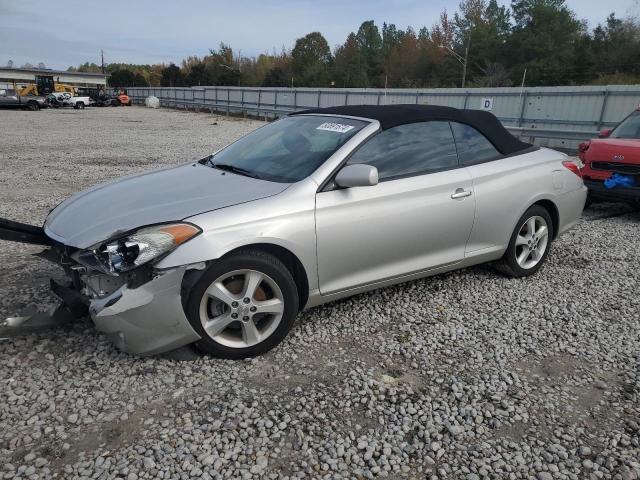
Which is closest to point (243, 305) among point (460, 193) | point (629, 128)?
point (460, 193)

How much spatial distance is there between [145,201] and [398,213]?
1764mm

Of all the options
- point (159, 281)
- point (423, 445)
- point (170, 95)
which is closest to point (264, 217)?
point (159, 281)

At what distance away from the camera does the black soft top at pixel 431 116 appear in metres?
3.93

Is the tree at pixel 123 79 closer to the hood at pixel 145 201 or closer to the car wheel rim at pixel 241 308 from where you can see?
the hood at pixel 145 201

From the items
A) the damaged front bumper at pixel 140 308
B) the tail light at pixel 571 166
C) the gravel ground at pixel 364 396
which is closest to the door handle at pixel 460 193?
the gravel ground at pixel 364 396

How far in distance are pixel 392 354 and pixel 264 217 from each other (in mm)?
1249

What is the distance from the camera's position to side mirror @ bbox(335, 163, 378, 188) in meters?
3.30

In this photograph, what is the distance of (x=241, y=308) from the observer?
3090mm

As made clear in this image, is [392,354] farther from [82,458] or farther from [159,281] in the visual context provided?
[82,458]

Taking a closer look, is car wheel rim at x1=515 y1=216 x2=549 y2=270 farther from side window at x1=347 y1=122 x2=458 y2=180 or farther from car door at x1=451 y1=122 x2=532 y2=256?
side window at x1=347 y1=122 x2=458 y2=180

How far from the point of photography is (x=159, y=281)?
112 inches

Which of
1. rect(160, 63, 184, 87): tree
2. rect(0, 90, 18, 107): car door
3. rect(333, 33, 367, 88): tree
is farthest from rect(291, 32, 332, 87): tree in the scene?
rect(0, 90, 18, 107): car door

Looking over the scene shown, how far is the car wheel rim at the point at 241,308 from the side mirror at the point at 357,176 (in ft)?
2.68

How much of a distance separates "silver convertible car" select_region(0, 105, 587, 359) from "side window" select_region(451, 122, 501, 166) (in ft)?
0.04
